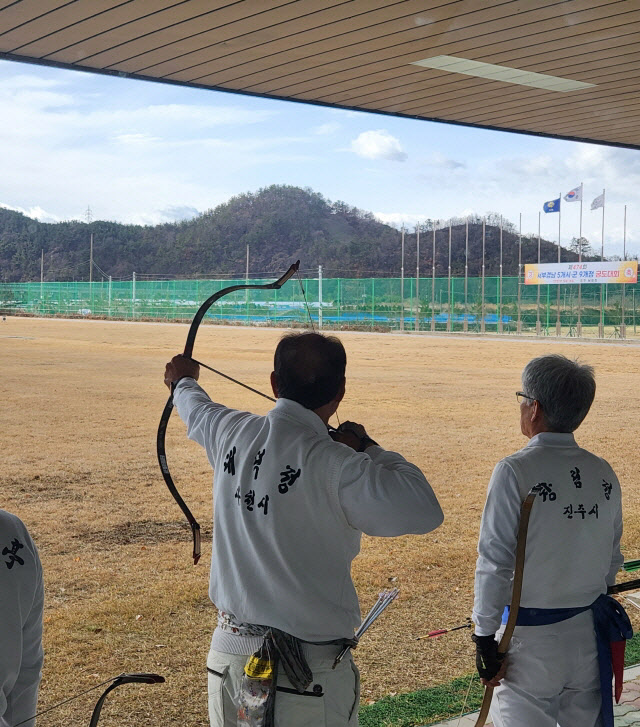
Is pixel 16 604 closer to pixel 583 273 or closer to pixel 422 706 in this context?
pixel 422 706

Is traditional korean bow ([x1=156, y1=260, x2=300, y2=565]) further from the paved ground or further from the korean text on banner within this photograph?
the korean text on banner

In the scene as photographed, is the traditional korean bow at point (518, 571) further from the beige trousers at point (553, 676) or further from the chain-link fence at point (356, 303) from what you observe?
the chain-link fence at point (356, 303)

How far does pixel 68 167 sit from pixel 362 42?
1445 mm

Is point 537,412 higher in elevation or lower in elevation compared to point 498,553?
higher

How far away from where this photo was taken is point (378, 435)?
6035 mm

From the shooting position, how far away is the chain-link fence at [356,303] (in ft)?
11.0

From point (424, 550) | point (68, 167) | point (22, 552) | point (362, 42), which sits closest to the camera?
point (22, 552)

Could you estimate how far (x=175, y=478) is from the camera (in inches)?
188

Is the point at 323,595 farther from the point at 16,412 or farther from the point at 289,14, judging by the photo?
the point at 16,412

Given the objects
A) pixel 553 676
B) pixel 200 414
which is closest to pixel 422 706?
pixel 553 676

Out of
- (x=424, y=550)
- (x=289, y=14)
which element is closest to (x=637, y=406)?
(x=424, y=550)

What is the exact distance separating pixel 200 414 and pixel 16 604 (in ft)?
1.64

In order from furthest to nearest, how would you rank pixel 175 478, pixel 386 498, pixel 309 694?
pixel 175 478
pixel 309 694
pixel 386 498

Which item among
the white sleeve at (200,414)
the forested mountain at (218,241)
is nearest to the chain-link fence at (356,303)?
the forested mountain at (218,241)
